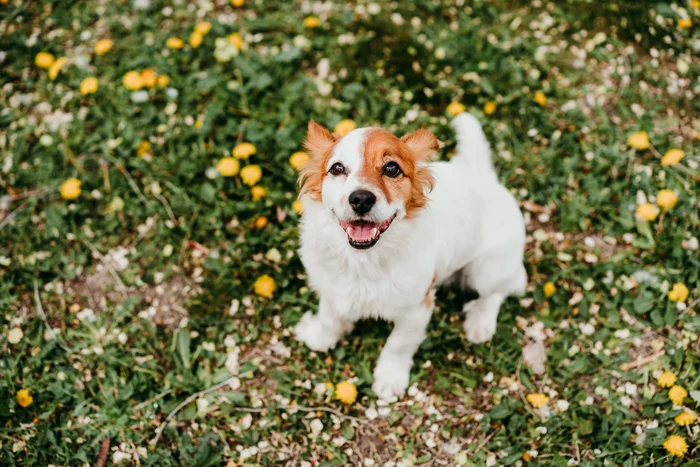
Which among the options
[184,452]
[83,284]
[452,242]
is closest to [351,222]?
[452,242]

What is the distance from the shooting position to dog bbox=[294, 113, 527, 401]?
2410 mm

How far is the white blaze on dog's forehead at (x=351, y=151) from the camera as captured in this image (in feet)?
7.89

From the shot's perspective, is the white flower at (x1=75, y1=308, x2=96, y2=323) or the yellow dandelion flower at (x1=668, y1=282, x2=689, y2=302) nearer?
the yellow dandelion flower at (x1=668, y1=282, x2=689, y2=302)

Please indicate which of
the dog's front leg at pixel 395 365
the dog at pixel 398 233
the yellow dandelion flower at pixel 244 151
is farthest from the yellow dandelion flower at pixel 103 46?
the dog's front leg at pixel 395 365

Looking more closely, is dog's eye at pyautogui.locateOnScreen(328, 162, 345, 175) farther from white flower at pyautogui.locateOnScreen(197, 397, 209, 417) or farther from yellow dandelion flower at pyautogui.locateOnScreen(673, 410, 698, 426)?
yellow dandelion flower at pyautogui.locateOnScreen(673, 410, 698, 426)

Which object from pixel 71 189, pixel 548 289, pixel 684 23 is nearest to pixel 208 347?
pixel 71 189

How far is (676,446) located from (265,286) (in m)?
2.46

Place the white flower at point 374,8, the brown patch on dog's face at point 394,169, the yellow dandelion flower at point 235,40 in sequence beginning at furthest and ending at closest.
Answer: the white flower at point 374,8
the yellow dandelion flower at point 235,40
the brown patch on dog's face at point 394,169

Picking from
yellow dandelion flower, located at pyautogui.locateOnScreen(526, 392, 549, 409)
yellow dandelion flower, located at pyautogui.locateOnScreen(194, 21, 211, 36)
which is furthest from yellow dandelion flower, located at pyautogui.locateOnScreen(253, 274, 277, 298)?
yellow dandelion flower, located at pyautogui.locateOnScreen(194, 21, 211, 36)

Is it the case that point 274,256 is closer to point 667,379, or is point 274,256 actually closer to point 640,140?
point 667,379

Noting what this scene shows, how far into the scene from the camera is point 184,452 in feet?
9.95

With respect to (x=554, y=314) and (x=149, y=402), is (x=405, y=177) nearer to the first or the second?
(x=554, y=314)

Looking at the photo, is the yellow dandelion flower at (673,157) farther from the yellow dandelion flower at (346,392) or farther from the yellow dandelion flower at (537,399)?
the yellow dandelion flower at (346,392)

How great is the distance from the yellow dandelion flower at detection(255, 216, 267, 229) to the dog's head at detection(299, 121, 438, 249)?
120 centimetres
